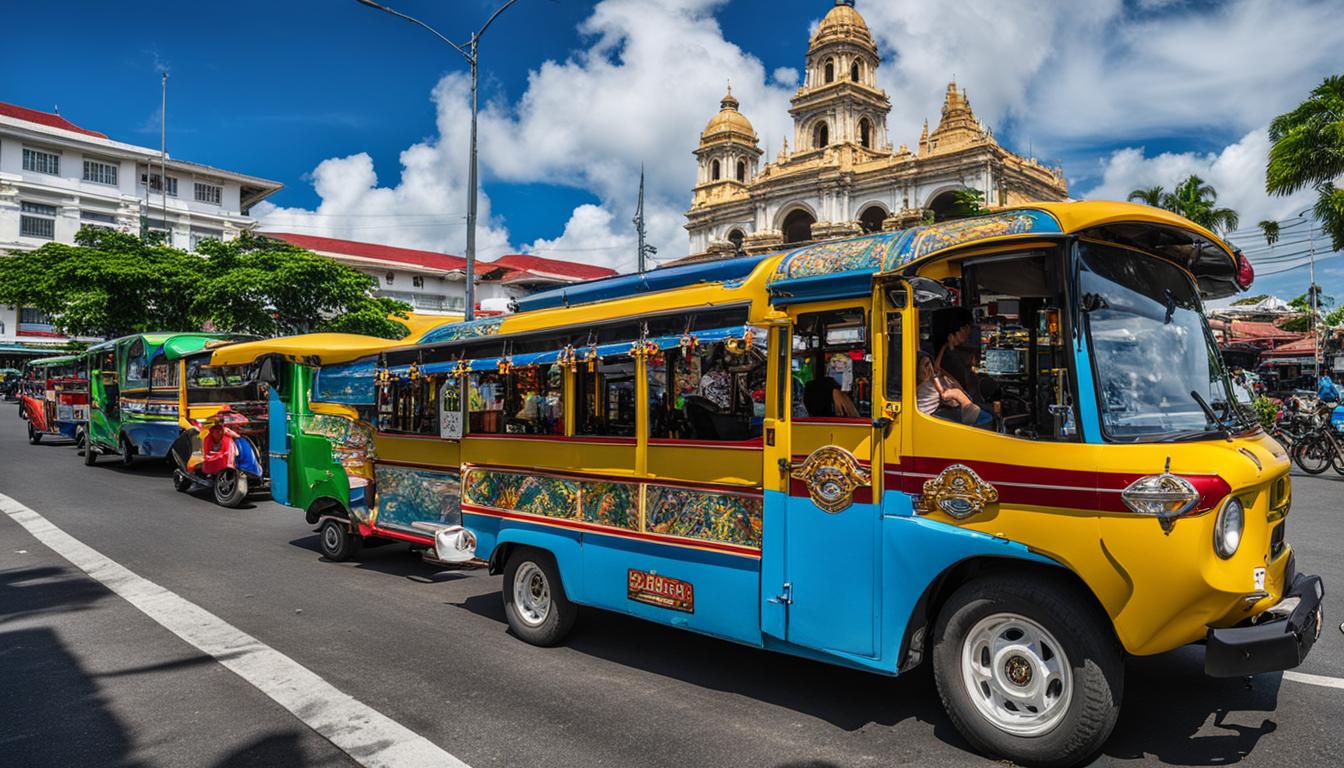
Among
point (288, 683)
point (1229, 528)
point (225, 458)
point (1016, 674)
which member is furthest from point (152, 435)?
point (1229, 528)

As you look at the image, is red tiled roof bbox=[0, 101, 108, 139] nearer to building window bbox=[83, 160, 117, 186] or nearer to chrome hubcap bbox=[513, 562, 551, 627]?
building window bbox=[83, 160, 117, 186]

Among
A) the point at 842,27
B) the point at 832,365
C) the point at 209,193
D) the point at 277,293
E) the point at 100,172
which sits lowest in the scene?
the point at 832,365

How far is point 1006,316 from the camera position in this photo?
4.27 m

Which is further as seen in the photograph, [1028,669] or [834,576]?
[834,576]

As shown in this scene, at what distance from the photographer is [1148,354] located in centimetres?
402

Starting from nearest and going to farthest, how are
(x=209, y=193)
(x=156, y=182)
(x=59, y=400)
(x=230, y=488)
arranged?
1. (x=230, y=488)
2. (x=59, y=400)
3. (x=156, y=182)
4. (x=209, y=193)

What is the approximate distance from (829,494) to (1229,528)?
1812mm

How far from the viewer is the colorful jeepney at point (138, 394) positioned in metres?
15.3

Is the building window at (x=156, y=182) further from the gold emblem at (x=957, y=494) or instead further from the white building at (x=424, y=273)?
the gold emblem at (x=957, y=494)

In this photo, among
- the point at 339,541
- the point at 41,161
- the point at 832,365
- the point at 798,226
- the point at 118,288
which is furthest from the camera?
the point at 798,226

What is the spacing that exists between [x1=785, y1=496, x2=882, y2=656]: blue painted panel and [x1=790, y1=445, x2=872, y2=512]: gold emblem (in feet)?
0.19

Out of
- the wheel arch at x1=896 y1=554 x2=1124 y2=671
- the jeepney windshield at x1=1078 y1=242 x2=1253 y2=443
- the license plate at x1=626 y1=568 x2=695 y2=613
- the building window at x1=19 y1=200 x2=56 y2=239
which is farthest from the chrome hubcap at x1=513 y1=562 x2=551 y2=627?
the building window at x1=19 y1=200 x2=56 y2=239

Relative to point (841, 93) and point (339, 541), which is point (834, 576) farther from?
A: point (841, 93)

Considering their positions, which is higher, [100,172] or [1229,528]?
[100,172]
